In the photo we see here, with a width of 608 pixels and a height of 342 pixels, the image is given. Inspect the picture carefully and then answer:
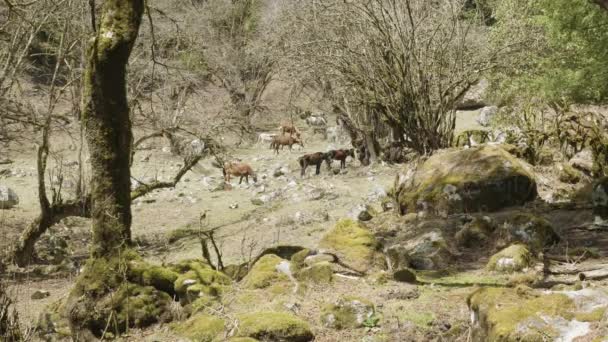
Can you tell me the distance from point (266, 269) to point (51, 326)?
2.48 metres

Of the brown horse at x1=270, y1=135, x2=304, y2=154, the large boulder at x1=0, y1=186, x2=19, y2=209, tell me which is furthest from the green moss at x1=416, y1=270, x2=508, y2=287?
the brown horse at x1=270, y1=135, x2=304, y2=154

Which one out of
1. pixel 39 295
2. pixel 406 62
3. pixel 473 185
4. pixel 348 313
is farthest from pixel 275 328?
pixel 406 62

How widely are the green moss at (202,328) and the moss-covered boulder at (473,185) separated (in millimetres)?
6045

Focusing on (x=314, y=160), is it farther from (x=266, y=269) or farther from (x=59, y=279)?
(x=266, y=269)

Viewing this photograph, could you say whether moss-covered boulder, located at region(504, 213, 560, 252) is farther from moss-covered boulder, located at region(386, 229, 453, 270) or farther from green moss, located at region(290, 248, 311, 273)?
green moss, located at region(290, 248, 311, 273)

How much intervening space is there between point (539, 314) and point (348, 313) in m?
2.40

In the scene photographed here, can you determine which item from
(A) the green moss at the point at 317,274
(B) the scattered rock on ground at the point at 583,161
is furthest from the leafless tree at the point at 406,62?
(A) the green moss at the point at 317,274

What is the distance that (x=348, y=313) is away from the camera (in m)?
6.52

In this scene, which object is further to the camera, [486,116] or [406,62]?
[486,116]

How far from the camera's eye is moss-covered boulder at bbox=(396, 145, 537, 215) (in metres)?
11.7

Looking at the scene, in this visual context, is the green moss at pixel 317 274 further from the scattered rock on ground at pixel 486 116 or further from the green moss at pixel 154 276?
the scattered rock on ground at pixel 486 116

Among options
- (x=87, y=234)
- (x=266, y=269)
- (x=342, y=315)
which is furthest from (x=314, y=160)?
(x=342, y=315)

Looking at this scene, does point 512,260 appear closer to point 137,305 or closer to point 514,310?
point 514,310

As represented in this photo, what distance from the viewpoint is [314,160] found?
21688 millimetres
